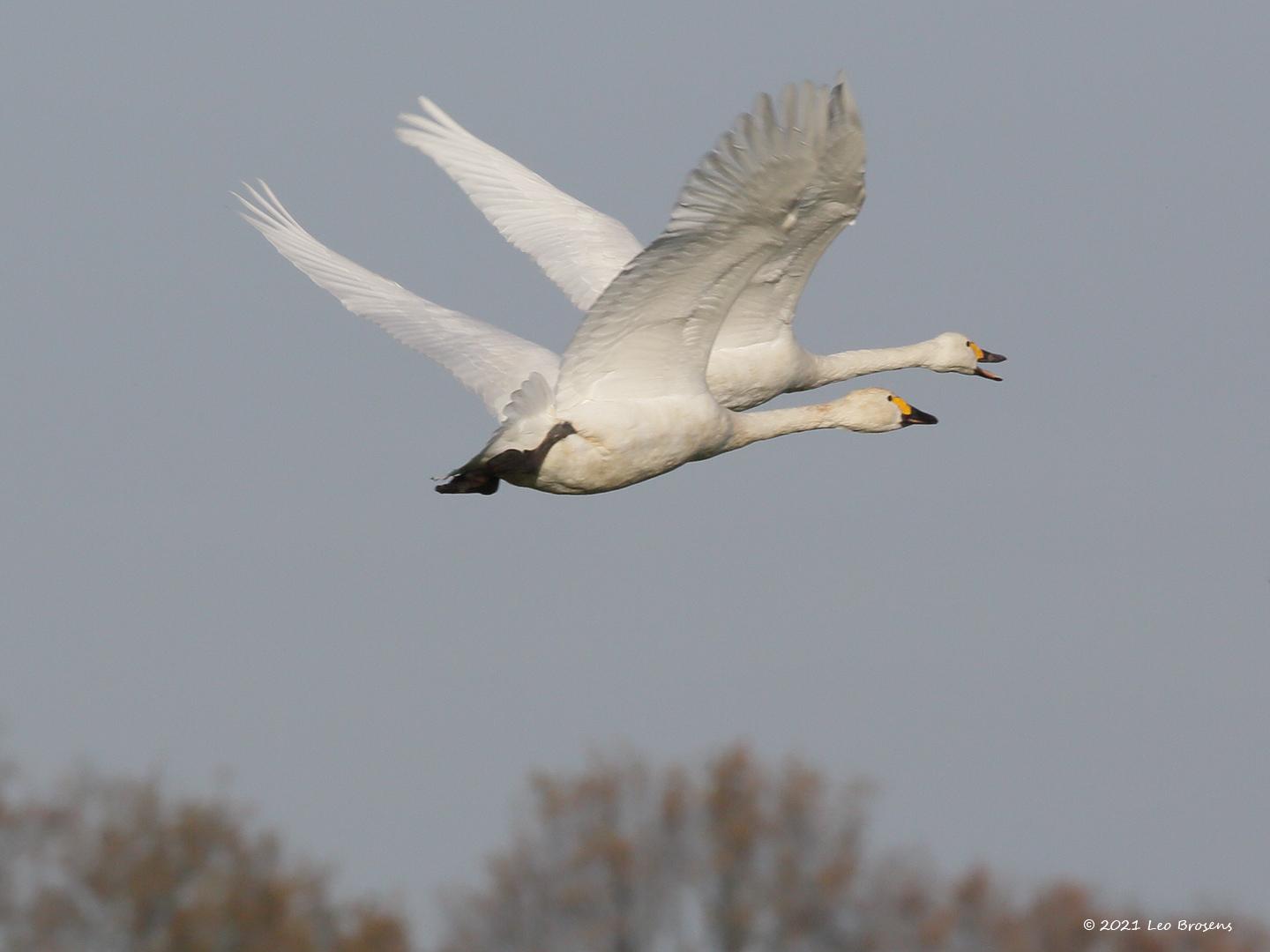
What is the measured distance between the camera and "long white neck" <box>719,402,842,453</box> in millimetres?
14305

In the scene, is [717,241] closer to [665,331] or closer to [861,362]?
[665,331]

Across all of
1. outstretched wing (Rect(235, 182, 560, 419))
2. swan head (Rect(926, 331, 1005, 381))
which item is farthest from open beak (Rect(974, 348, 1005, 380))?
outstretched wing (Rect(235, 182, 560, 419))

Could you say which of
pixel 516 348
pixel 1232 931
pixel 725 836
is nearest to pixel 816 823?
pixel 725 836

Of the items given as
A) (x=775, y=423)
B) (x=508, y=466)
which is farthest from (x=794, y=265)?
(x=508, y=466)

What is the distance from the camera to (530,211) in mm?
17562

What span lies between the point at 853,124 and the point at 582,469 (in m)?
2.80

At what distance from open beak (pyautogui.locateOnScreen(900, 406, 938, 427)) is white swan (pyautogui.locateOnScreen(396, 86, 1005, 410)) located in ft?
2.77

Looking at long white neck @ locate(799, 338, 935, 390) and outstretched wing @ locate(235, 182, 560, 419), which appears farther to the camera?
long white neck @ locate(799, 338, 935, 390)

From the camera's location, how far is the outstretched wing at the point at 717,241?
11359 millimetres

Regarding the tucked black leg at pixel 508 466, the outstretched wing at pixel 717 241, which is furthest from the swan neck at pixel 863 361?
the tucked black leg at pixel 508 466

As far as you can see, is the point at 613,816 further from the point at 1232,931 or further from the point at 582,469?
the point at 582,469

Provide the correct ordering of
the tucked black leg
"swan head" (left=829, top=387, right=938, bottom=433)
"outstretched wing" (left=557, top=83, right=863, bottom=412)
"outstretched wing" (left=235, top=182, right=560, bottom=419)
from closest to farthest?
"outstretched wing" (left=557, top=83, right=863, bottom=412) < the tucked black leg < "outstretched wing" (left=235, top=182, right=560, bottom=419) < "swan head" (left=829, top=387, right=938, bottom=433)

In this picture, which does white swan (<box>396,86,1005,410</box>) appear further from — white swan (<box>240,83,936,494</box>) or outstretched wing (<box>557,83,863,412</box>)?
outstretched wing (<box>557,83,863,412</box>)

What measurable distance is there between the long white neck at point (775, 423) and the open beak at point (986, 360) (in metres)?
→ 3.06
